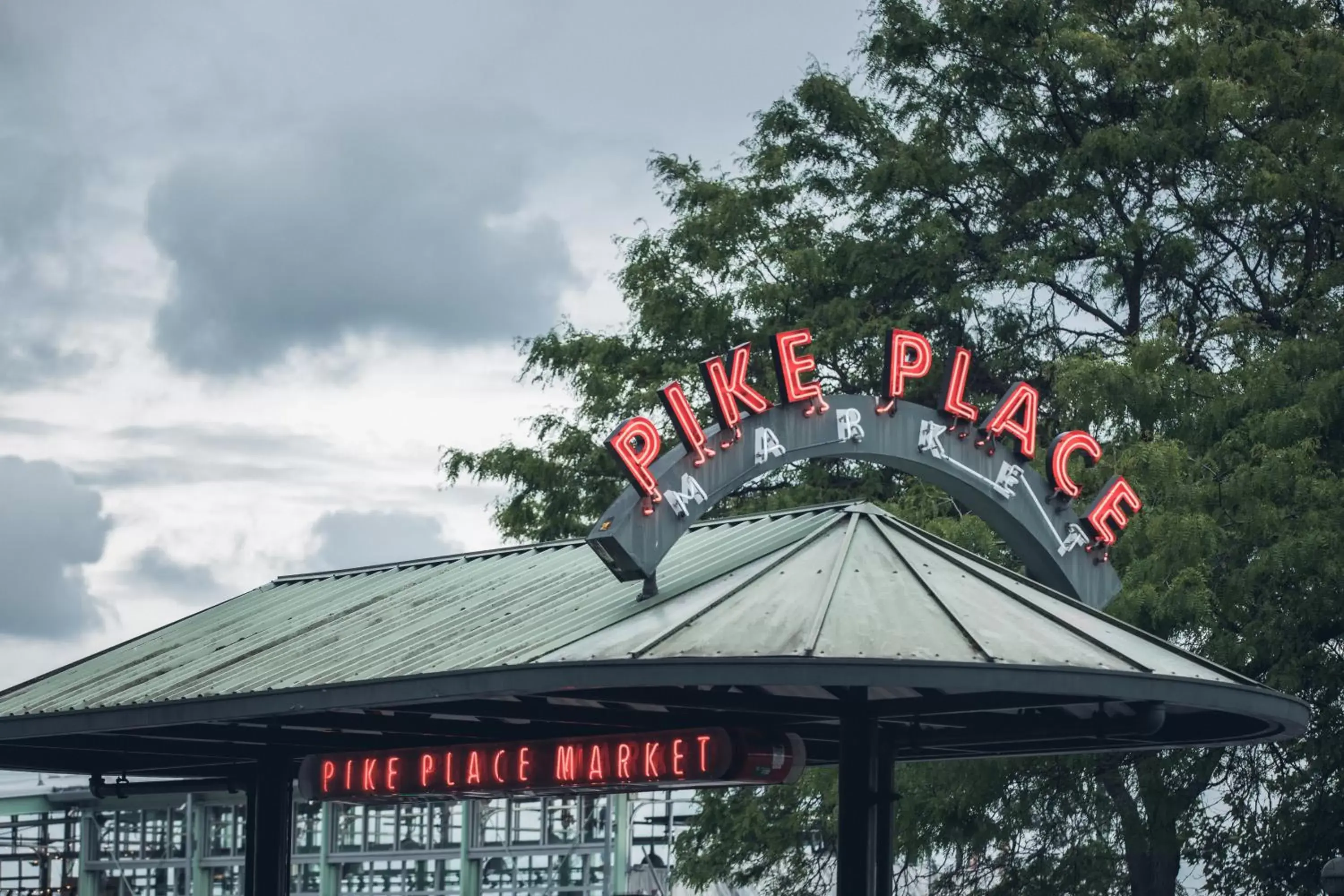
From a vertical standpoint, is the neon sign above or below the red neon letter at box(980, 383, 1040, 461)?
below

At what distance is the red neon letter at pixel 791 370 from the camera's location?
15664 millimetres

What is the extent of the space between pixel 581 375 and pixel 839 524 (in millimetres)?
18362

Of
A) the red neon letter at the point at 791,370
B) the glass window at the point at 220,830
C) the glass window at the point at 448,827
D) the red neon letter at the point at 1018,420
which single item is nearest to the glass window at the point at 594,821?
the glass window at the point at 448,827

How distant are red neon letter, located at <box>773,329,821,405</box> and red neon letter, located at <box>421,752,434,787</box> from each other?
4.00 metres

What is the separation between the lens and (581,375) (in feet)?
107

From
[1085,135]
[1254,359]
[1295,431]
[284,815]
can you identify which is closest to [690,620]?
[284,815]

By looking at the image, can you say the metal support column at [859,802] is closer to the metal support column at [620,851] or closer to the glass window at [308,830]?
the metal support column at [620,851]

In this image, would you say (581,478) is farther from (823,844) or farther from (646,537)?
(646,537)

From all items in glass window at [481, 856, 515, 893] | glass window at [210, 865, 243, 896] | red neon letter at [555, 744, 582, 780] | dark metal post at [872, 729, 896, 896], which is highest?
glass window at [210, 865, 243, 896]

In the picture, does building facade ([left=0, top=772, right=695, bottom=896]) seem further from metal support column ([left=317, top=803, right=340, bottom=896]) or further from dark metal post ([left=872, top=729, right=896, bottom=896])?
dark metal post ([left=872, top=729, right=896, bottom=896])

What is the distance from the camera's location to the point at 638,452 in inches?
579

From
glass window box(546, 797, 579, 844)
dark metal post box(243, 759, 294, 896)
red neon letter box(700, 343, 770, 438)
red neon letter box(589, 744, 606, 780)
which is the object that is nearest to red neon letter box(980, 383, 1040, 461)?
red neon letter box(700, 343, 770, 438)

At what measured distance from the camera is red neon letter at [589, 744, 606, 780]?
535 inches

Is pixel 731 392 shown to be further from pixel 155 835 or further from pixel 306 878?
pixel 155 835
